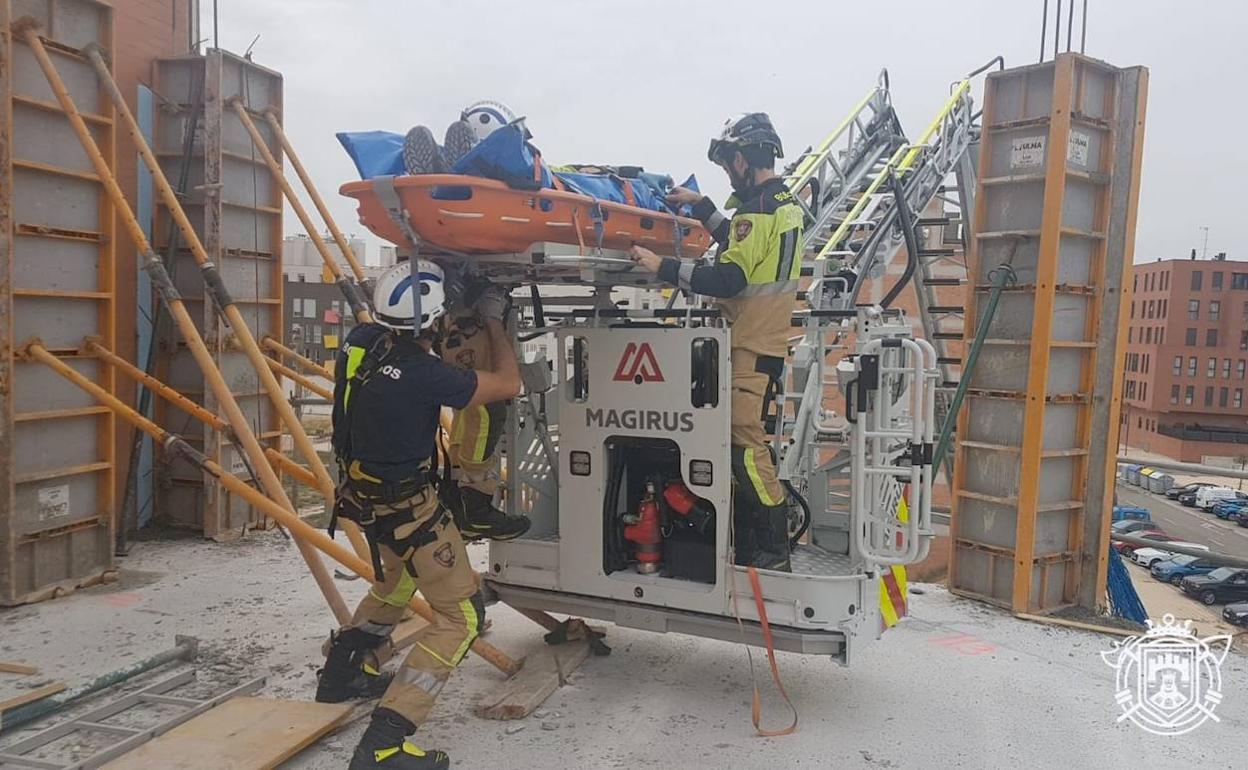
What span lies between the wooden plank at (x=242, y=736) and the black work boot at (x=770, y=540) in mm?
2121

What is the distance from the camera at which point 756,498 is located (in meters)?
4.38

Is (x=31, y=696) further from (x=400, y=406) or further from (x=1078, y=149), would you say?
(x=1078, y=149)

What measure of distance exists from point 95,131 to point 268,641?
3957mm

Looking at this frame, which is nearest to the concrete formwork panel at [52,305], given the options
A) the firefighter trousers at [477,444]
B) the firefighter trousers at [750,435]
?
the firefighter trousers at [477,444]

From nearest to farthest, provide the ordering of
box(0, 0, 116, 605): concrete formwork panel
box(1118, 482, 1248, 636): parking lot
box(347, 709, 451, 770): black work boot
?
1. box(347, 709, 451, 770): black work boot
2. box(0, 0, 116, 605): concrete formwork panel
3. box(1118, 482, 1248, 636): parking lot

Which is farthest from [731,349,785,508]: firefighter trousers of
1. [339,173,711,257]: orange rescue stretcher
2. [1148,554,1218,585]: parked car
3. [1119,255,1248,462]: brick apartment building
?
[1119,255,1248,462]: brick apartment building

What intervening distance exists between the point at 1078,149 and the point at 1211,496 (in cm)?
3608

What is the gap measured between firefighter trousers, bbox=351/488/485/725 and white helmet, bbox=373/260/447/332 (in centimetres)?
77

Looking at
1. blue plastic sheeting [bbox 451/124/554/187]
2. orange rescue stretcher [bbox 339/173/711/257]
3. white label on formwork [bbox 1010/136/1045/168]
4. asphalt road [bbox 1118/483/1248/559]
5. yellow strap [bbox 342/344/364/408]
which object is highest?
white label on formwork [bbox 1010/136/1045/168]

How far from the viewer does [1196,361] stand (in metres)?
48.3

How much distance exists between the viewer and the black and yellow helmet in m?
4.64

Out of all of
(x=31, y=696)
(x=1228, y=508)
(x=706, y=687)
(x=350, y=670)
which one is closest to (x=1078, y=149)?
(x=706, y=687)

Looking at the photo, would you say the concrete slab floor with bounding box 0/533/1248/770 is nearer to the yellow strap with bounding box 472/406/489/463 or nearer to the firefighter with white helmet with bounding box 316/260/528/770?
the firefighter with white helmet with bounding box 316/260/528/770

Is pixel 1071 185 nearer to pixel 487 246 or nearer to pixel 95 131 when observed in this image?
pixel 487 246
